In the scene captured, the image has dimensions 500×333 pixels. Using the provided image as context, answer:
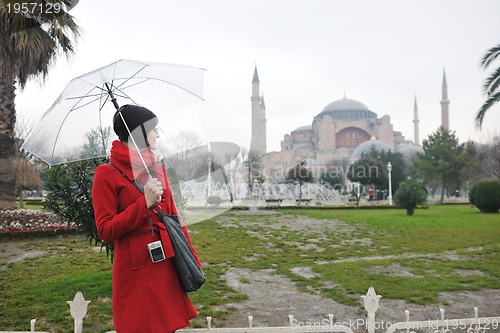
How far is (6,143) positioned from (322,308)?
10.7 metres

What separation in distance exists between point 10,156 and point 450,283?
11768 mm

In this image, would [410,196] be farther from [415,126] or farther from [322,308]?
[415,126]

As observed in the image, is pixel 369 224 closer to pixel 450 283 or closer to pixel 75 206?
pixel 450 283

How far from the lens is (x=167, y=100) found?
269cm

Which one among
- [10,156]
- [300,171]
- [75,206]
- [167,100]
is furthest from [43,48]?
[300,171]

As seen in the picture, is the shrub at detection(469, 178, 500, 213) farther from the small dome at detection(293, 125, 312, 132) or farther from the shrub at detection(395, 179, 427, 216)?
the small dome at detection(293, 125, 312, 132)

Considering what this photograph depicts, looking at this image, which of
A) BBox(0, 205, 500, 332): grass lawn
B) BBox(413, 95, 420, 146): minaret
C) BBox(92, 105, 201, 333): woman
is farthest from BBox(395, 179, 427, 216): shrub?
BBox(413, 95, 420, 146): minaret

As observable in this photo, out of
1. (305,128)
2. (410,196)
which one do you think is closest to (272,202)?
(410,196)

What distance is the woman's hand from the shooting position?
5.75 feet

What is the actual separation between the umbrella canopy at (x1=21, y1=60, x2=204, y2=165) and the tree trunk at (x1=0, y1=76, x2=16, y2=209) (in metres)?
10.0

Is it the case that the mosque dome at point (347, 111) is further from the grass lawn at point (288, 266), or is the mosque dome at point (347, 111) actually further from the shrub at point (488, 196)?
the grass lawn at point (288, 266)

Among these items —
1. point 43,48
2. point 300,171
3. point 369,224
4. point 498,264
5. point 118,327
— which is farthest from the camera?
point 300,171

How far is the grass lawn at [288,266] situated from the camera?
4.62 meters

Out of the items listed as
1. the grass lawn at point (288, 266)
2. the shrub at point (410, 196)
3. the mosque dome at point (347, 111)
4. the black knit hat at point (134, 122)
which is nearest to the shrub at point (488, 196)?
the shrub at point (410, 196)
